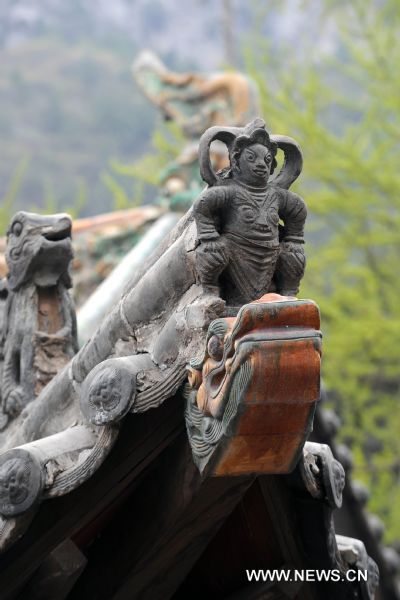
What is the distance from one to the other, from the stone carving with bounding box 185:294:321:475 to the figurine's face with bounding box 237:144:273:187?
14.9 inches

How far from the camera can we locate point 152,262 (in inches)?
160

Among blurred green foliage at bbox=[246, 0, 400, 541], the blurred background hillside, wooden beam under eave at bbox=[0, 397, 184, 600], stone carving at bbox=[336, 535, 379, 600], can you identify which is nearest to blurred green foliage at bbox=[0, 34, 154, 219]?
the blurred background hillside

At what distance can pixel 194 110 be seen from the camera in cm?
831

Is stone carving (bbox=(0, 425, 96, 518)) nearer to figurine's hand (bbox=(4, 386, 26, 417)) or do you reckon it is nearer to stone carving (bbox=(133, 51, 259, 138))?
figurine's hand (bbox=(4, 386, 26, 417))

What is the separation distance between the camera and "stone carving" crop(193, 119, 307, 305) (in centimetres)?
360

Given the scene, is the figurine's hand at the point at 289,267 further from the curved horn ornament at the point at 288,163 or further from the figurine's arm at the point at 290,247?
the curved horn ornament at the point at 288,163

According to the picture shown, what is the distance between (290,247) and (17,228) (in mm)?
1518

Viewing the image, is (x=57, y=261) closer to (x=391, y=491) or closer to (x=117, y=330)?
(x=117, y=330)

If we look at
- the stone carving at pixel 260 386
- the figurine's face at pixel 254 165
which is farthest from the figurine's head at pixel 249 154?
the stone carving at pixel 260 386

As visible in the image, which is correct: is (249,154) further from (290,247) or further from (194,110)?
(194,110)

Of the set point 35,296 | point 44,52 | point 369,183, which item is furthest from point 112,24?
point 35,296

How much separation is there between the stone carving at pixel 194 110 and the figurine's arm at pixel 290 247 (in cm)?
418

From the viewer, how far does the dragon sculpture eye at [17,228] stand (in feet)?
16.1

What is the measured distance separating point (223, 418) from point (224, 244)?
0.45 meters
